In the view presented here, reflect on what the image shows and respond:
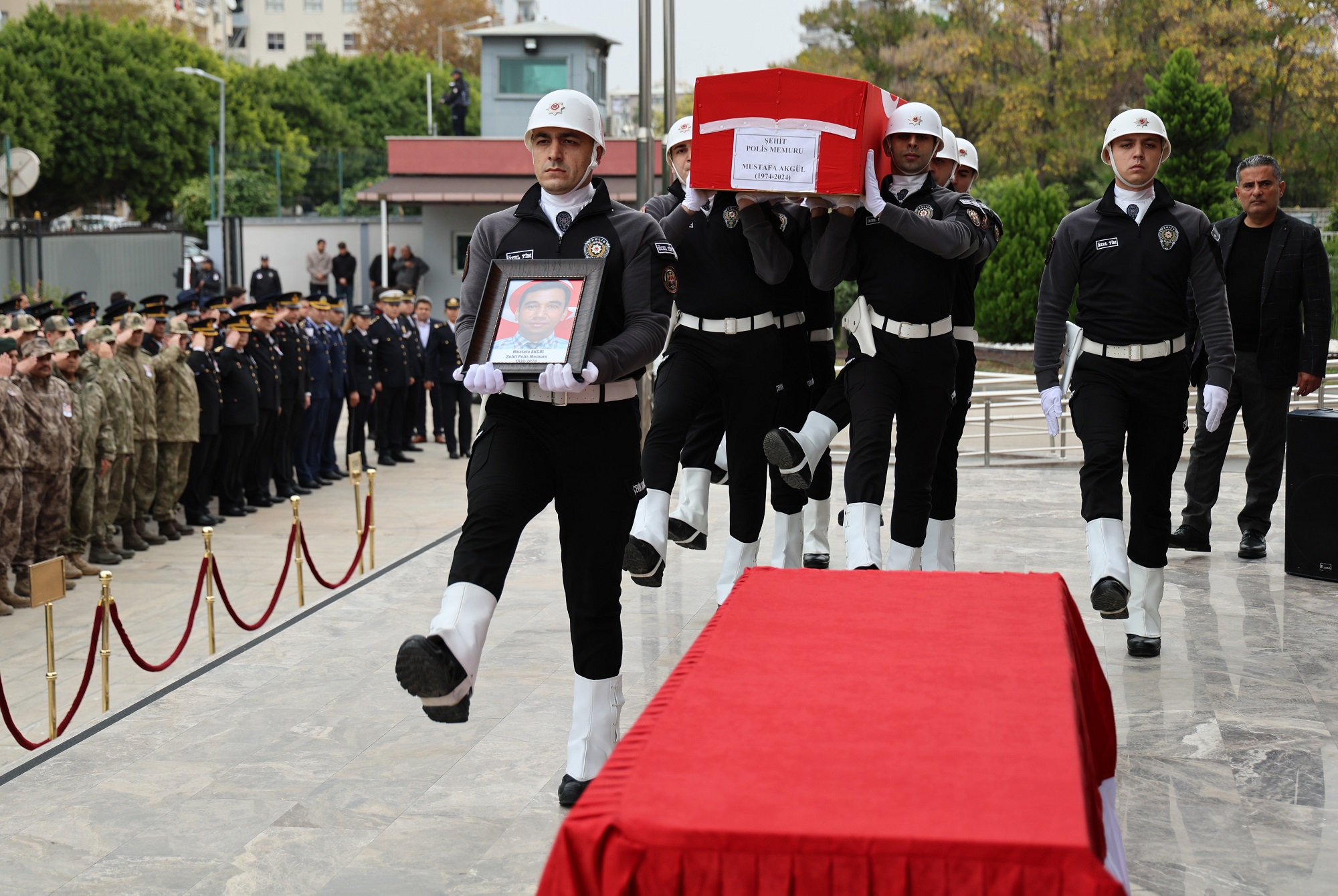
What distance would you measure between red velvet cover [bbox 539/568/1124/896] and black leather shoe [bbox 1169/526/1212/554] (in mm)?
5908

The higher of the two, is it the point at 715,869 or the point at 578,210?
the point at 578,210

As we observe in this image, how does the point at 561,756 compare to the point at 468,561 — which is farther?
the point at 561,756

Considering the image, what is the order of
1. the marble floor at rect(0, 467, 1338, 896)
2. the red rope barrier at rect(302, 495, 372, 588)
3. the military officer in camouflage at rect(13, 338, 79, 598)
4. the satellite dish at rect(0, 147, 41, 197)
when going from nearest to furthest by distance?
1. the marble floor at rect(0, 467, 1338, 896)
2. the red rope barrier at rect(302, 495, 372, 588)
3. the military officer in camouflage at rect(13, 338, 79, 598)
4. the satellite dish at rect(0, 147, 41, 197)

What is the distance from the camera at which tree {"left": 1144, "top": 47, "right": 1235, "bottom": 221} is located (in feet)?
97.0

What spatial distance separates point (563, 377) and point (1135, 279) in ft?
10.0

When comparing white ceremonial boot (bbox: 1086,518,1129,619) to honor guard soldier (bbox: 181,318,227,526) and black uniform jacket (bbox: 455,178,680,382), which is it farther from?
honor guard soldier (bbox: 181,318,227,526)

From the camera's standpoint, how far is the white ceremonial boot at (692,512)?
22.5 ft

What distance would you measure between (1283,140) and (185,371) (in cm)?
3618

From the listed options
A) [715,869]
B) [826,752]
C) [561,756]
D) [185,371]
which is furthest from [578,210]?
[185,371]

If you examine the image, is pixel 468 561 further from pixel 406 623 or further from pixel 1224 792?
pixel 406 623

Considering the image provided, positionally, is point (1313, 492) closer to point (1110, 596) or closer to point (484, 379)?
point (1110, 596)

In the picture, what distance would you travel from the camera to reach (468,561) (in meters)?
4.48

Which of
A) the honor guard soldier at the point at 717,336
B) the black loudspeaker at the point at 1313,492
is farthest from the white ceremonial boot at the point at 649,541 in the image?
the black loudspeaker at the point at 1313,492

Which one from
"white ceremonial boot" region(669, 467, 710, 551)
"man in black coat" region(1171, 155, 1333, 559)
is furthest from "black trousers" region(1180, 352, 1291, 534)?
"white ceremonial boot" region(669, 467, 710, 551)
